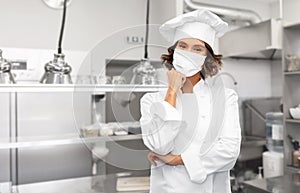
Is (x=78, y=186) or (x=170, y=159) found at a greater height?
(x=170, y=159)

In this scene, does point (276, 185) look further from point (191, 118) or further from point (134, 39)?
point (134, 39)

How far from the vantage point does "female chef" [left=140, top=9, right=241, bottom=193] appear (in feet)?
3.11

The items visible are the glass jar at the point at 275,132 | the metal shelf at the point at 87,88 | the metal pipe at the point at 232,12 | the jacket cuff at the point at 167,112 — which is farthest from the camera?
the metal pipe at the point at 232,12

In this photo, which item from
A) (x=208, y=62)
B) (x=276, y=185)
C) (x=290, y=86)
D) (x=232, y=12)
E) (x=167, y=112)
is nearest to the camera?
(x=167, y=112)

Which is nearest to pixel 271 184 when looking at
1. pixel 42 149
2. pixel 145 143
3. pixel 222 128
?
pixel 222 128

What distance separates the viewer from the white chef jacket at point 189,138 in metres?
0.93

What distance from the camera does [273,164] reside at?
2393 millimetres

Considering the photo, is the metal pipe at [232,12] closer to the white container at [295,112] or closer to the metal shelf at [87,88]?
the white container at [295,112]

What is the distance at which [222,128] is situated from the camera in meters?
1.01

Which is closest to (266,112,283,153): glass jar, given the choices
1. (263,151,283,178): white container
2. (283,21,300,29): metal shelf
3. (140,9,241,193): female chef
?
(263,151,283,178): white container

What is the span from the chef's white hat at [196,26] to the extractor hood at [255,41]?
5.57 ft

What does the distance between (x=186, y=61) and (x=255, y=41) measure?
2.03m

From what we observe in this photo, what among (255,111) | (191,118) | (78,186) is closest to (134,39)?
(191,118)

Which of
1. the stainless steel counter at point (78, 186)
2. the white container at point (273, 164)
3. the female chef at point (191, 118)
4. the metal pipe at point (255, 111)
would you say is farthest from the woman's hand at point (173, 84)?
the metal pipe at point (255, 111)
